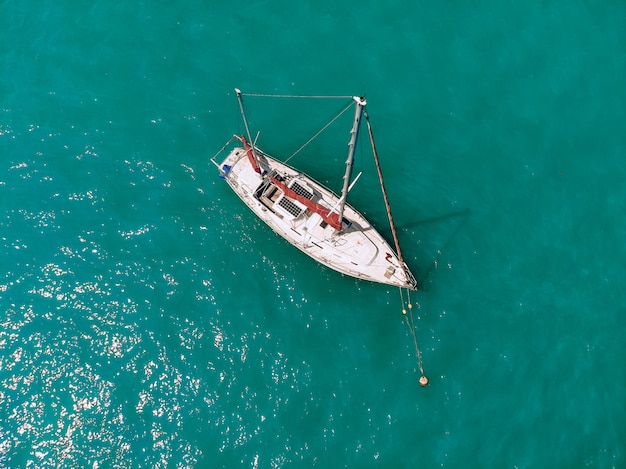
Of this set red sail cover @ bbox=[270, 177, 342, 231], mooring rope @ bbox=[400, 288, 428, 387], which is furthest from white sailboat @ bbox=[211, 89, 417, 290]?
mooring rope @ bbox=[400, 288, 428, 387]

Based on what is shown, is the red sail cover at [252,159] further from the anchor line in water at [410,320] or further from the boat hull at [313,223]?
the anchor line in water at [410,320]

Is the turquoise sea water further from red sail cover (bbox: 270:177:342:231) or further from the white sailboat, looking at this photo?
red sail cover (bbox: 270:177:342:231)

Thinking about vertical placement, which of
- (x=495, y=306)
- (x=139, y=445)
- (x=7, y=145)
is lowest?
(x=139, y=445)

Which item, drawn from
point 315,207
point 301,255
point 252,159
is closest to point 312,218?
point 315,207

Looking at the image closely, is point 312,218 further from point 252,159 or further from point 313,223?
point 252,159

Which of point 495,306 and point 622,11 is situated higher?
point 622,11

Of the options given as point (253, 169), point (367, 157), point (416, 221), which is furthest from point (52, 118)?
point (416, 221)

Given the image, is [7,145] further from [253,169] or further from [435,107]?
[435,107]

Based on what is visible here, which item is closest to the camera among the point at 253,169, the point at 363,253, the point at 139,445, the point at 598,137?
the point at 139,445

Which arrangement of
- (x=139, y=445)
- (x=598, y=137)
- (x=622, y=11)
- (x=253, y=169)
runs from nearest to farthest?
(x=139, y=445) → (x=253, y=169) → (x=598, y=137) → (x=622, y=11)
